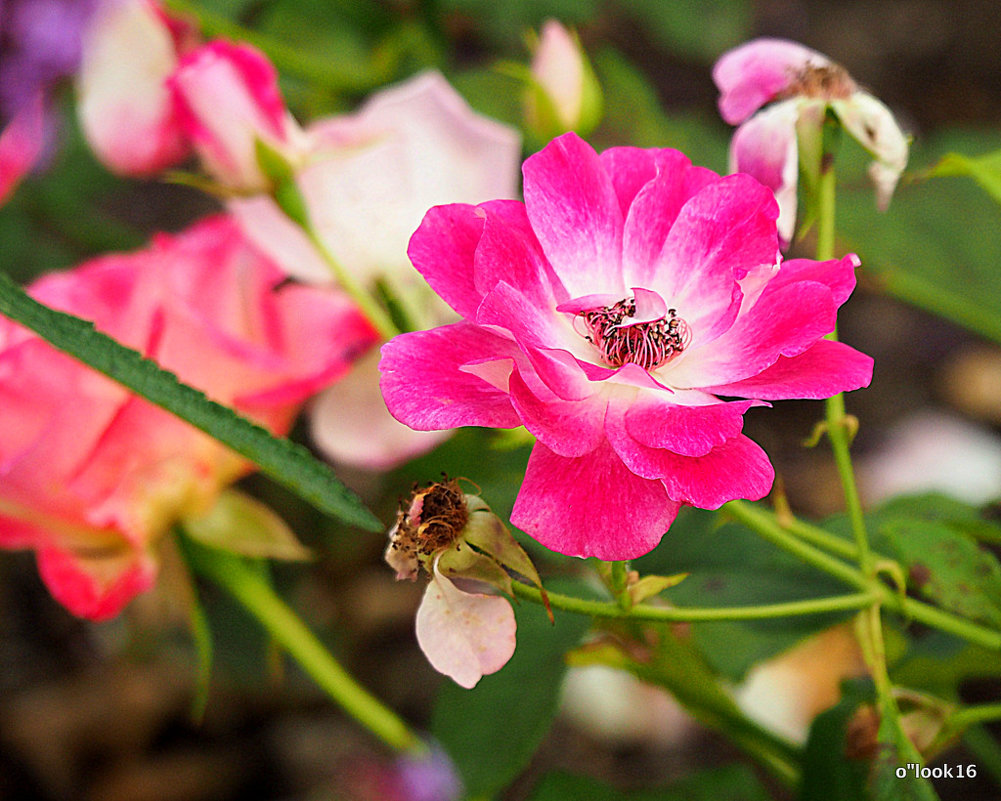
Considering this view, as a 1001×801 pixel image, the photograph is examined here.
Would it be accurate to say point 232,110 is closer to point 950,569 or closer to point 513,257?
point 513,257

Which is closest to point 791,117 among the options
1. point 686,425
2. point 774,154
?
point 774,154

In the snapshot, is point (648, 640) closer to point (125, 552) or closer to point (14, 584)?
point (125, 552)

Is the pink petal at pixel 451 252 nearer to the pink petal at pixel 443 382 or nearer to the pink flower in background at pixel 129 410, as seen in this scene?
the pink petal at pixel 443 382

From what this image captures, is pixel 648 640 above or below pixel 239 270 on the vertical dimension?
below

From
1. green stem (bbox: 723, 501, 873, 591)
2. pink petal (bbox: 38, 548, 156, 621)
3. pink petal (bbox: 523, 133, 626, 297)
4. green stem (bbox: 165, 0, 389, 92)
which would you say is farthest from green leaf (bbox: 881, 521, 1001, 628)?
green stem (bbox: 165, 0, 389, 92)

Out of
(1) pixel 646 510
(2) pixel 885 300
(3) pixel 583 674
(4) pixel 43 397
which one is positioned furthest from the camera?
(2) pixel 885 300

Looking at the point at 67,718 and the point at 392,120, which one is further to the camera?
the point at 67,718

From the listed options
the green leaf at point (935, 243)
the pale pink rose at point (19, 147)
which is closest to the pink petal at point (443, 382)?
the pale pink rose at point (19, 147)

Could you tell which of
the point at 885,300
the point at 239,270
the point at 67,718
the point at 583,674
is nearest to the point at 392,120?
the point at 239,270
